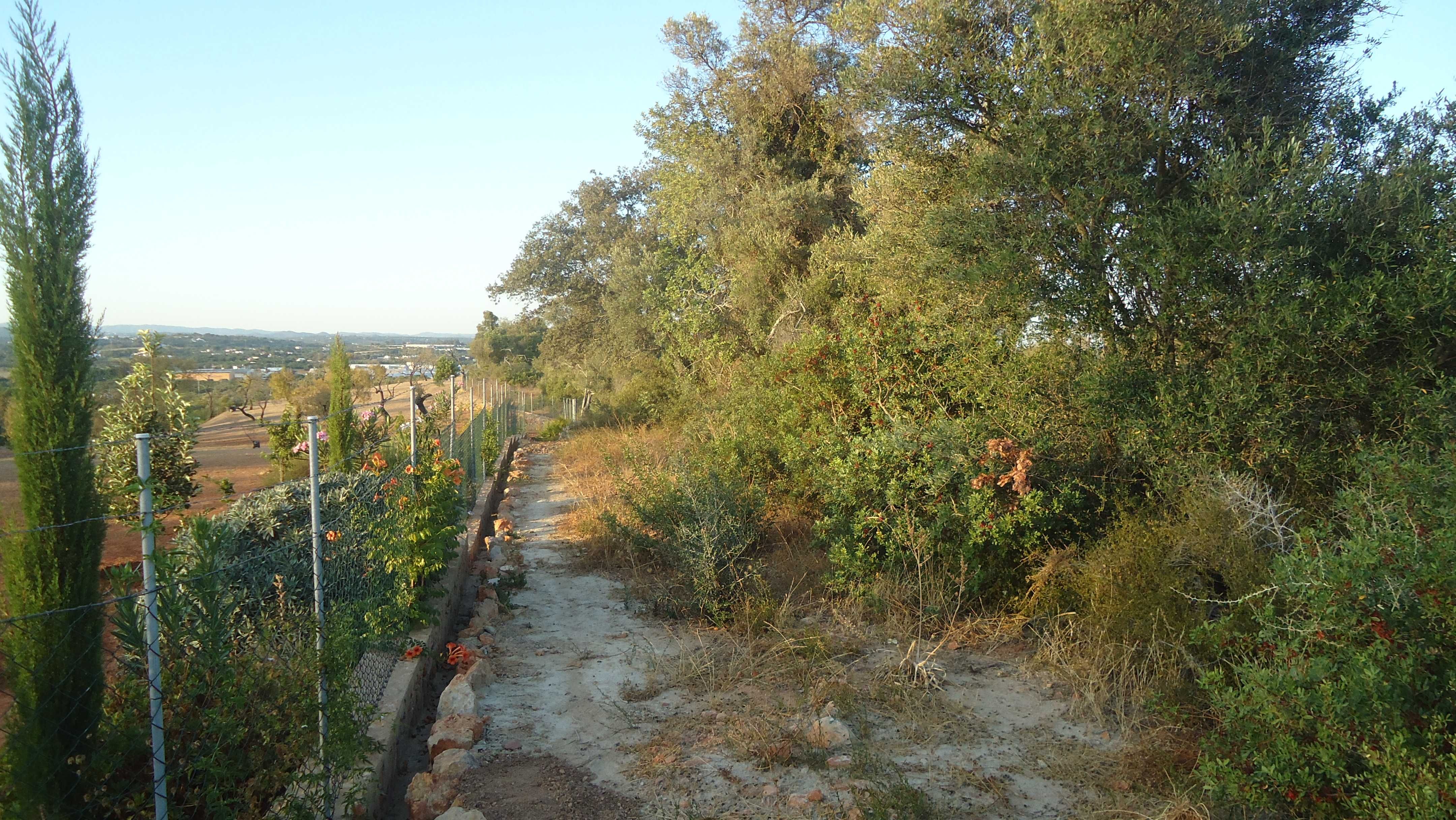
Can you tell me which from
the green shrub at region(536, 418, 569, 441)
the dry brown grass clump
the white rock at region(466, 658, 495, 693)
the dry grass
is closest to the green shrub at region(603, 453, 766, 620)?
the dry brown grass clump

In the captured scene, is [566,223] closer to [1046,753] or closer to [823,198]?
[823,198]

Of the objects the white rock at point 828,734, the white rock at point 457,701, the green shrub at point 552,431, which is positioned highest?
the white rock at point 828,734

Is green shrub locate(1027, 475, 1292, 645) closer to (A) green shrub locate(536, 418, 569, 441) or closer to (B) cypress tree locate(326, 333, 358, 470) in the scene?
(B) cypress tree locate(326, 333, 358, 470)

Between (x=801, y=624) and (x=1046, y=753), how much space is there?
8.61ft

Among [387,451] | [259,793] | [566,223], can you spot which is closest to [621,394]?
[566,223]

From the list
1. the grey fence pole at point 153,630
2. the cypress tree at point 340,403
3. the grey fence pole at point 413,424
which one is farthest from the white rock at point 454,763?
the cypress tree at point 340,403

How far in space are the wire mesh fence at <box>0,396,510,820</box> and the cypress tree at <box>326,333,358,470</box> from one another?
5290 mm

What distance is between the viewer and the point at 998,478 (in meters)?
7.00

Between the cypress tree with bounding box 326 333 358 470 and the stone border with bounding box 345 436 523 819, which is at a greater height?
the cypress tree with bounding box 326 333 358 470

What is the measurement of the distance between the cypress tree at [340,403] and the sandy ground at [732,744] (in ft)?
15.2

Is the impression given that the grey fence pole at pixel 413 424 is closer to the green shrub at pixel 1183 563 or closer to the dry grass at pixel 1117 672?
the dry grass at pixel 1117 672

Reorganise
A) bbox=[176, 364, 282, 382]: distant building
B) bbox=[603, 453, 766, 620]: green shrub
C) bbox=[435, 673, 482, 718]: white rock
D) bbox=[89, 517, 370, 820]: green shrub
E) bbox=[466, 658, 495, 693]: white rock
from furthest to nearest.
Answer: bbox=[176, 364, 282, 382]: distant building → bbox=[603, 453, 766, 620]: green shrub → bbox=[466, 658, 495, 693]: white rock → bbox=[435, 673, 482, 718]: white rock → bbox=[89, 517, 370, 820]: green shrub

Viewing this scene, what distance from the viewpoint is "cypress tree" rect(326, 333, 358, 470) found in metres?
10.5

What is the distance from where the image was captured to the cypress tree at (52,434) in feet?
10.2
